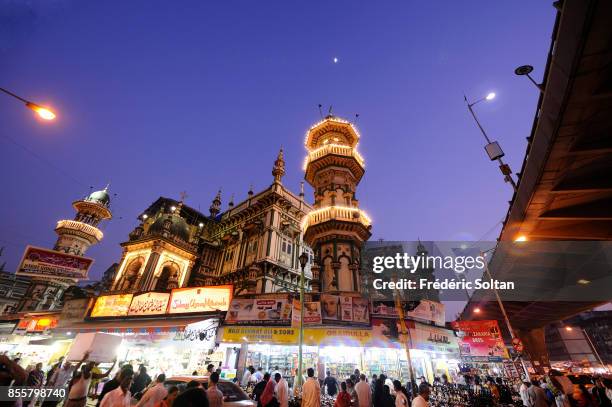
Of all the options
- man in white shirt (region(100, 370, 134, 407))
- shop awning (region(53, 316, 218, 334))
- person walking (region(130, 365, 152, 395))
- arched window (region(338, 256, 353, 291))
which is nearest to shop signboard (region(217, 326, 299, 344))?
shop awning (region(53, 316, 218, 334))

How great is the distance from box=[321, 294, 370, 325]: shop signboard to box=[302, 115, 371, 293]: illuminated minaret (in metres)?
0.71

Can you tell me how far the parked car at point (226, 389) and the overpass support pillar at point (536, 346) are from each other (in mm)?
40644

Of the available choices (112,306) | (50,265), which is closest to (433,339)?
(112,306)

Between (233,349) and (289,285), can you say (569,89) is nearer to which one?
(233,349)

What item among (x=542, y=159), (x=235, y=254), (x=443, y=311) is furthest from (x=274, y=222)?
(x=542, y=159)

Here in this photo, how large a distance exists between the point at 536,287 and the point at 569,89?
22.3 metres

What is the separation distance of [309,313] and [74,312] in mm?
19957

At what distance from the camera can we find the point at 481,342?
19406 millimetres

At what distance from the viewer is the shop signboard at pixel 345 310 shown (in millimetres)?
15898

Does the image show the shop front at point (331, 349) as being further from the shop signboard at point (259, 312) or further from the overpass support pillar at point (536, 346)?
the overpass support pillar at point (536, 346)

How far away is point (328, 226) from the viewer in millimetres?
21281

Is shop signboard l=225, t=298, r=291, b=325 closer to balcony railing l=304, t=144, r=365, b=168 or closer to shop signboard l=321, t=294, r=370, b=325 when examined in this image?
shop signboard l=321, t=294, r=370, b=325

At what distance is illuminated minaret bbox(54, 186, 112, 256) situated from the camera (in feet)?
128

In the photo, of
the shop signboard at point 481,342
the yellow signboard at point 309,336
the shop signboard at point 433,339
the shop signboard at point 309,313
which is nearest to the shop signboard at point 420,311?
the shop signboard at point 433,339
